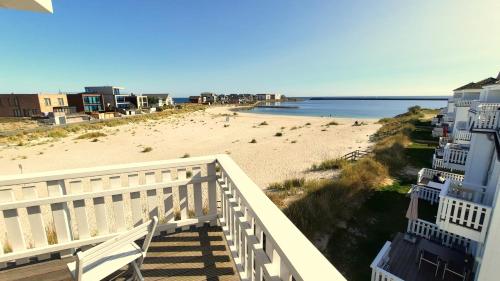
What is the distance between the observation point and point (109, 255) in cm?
213

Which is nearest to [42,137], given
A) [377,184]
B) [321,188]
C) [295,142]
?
[295,142]

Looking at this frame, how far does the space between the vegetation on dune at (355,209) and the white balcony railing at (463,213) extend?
189 centimetres

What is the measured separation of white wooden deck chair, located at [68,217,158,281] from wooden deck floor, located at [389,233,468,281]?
5467 mm

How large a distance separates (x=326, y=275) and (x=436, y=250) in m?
6.21

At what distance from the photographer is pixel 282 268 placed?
1448 mm

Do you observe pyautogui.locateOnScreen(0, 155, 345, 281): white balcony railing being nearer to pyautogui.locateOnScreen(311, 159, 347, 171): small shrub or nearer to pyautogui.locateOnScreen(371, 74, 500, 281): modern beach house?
pyautogui.locateOnScreen(371, 74, 500, 281): modern beach house

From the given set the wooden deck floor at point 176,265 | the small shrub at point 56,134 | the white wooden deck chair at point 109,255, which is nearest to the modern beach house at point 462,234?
the wooden deck floor at point 176,265

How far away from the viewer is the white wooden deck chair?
1.76m

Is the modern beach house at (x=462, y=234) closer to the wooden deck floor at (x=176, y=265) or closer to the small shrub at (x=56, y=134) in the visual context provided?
the wooden deck floor at (x=176, y=265)

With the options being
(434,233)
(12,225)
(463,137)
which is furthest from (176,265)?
(463,137)

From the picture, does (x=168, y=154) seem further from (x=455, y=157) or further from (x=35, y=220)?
(x=455, y=157)

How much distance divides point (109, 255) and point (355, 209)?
27.2ft

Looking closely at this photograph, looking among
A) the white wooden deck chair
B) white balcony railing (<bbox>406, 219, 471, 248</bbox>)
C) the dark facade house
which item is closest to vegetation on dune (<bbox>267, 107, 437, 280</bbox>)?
white balcony railing (<bbox>406, 219, 471, 248</bbox>)

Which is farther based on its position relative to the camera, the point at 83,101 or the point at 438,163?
the point at 83,101
